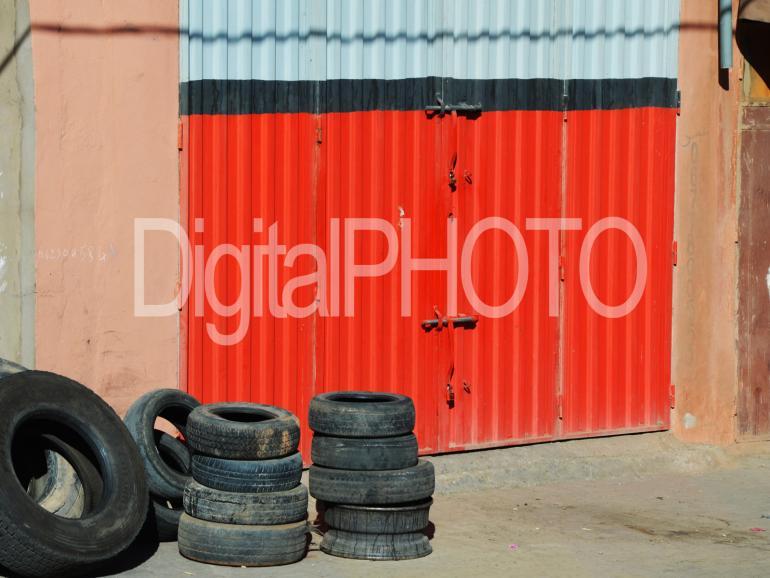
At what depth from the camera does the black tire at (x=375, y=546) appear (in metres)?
8.13

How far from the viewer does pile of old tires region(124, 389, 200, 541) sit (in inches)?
330

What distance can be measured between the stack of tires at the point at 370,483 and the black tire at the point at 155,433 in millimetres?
928

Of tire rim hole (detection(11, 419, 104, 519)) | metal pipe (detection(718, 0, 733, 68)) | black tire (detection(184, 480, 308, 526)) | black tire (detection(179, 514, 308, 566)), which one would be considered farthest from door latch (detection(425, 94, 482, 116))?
tire rim hole (detection(11, 419, 104, 519))

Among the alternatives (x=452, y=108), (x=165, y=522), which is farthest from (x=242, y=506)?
(x=452, y=108)

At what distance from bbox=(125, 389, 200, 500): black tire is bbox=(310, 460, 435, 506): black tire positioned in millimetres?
960

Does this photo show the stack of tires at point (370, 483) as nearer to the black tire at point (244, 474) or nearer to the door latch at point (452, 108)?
the black tire at point (244, 474)

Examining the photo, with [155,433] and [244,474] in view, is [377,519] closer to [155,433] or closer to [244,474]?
[244,474]

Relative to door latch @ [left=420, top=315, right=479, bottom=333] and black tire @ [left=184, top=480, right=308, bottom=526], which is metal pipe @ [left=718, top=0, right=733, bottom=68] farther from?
black tire @ [left=184, top=480, right=308, bottom=526]

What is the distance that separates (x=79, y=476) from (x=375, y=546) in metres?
1.88

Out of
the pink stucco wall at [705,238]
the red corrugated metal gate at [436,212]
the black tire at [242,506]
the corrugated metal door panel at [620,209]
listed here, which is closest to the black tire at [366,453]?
the black tire at [242,506]

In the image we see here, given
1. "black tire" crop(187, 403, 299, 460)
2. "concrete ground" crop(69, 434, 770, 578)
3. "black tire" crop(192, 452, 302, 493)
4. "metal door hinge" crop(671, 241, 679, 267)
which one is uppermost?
"metal door hinge" crop(671, 241, 679, 267)

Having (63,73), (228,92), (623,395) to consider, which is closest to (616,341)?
(623,395)

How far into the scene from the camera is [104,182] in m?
9.12

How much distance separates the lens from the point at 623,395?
36.0 feet
